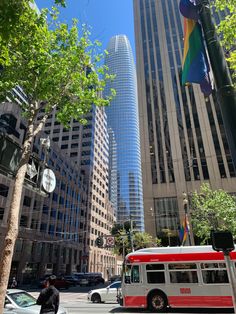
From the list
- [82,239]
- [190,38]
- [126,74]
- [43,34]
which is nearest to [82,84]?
[43,34]

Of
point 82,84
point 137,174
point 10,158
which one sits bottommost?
point 10,158

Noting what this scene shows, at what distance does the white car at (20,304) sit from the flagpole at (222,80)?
7.66m

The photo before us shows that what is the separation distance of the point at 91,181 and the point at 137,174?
3281 inches

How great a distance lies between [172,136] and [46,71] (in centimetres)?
3933

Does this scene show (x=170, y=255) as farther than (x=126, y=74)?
No

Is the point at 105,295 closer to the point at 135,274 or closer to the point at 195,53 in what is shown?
the point at 135,274

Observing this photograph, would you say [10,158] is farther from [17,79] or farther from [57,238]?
[57,238]

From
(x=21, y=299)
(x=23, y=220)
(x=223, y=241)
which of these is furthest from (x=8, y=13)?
(x=23, y=220)

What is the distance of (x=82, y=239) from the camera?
72.6m

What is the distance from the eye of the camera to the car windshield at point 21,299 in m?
8.78

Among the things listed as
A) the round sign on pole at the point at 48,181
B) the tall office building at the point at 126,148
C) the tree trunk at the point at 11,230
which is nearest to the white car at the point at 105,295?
the round sign on pole at the point at 48,181

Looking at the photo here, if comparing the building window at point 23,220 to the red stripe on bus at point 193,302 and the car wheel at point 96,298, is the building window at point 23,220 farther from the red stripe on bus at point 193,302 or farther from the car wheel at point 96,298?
the red stripe on bus at point 193,302

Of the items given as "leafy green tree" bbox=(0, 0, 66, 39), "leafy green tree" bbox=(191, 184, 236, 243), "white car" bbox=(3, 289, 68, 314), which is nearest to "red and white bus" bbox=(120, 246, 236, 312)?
"white car" bbox=(3, 289, 68, 314)

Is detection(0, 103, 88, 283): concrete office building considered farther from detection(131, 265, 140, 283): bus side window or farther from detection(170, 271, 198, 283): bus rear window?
detection(170, 271, 198, 283): bus rear window
